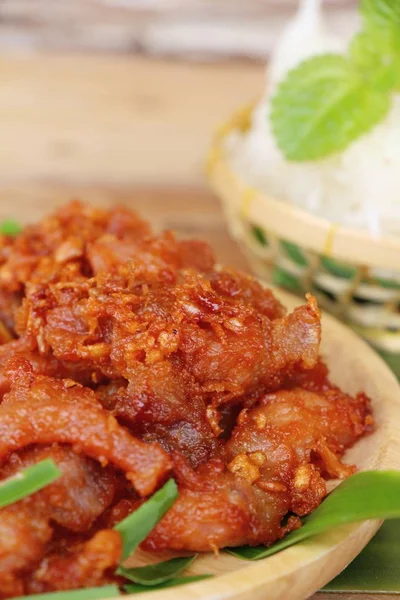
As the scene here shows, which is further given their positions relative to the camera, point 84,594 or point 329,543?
point 329,543

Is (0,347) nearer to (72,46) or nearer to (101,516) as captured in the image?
(101,516)

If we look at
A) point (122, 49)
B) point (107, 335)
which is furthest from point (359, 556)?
point (122, 49)

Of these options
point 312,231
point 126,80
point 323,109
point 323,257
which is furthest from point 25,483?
point 126,80

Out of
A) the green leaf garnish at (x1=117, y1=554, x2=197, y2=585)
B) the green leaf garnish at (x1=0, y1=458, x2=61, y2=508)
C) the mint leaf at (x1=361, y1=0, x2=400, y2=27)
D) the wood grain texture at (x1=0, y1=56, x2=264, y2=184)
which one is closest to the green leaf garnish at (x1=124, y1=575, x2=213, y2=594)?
the green leaf garnish at (x1=117, y1=554, x2=197, y2=585)

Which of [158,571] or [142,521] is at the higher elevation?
[142,521]

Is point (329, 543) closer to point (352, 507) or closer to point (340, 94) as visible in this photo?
point (352, 507)

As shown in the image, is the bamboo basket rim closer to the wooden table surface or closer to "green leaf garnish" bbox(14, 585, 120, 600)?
"green leaf garnish" bbox(14, 585, 120, 600)
